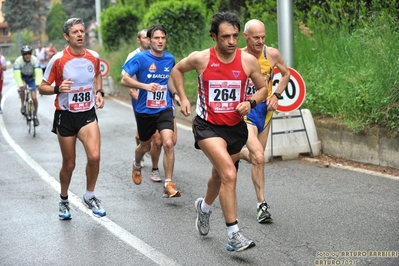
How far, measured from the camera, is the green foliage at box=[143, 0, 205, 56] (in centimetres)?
2248

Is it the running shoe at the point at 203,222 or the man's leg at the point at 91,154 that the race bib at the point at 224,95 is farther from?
the man's leg at the point at 91,154

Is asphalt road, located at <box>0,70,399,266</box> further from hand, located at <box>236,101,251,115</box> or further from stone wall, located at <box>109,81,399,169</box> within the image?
hand, located at <box>236,101,251,115</box>

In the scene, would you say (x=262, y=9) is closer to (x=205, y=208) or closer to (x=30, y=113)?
(x=30, y=113)

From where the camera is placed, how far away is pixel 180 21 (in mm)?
22766

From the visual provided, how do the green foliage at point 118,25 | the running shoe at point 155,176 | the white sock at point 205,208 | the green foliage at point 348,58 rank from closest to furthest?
the white sock at point 205,208, the running shoe at point 155,176, the green foliage at point 348,58, the green foliage at point 118,25

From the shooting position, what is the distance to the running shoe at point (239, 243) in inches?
259

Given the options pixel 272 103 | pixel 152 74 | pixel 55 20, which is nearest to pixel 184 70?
pixel 272 103

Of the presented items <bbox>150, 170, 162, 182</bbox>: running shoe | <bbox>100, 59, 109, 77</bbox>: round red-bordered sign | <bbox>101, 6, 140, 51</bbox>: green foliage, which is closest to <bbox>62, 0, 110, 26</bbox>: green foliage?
<bbox>101, 6, 140, 51</bbox>: green foliage

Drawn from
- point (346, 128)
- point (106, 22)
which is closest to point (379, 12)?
point (346, 128)

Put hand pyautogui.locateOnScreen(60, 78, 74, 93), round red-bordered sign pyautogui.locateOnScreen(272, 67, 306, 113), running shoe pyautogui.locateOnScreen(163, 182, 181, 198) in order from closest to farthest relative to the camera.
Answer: hand pyautogui.locateOnScreen(60, 78, 74, 93) → running shoe pyautogui.locateOnScreen(163, 182, 181, 198) → round red-bordered sign pyautogui.locateOnScreen(272, 67, 306, 113)

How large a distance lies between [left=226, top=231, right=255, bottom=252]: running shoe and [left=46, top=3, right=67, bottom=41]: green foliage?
3794cm

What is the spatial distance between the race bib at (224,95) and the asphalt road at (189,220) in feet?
4.14

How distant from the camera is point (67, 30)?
8289 mm

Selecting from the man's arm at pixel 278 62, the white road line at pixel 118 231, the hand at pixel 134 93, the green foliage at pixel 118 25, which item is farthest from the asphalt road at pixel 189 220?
the green foliage at pixel 118 25
